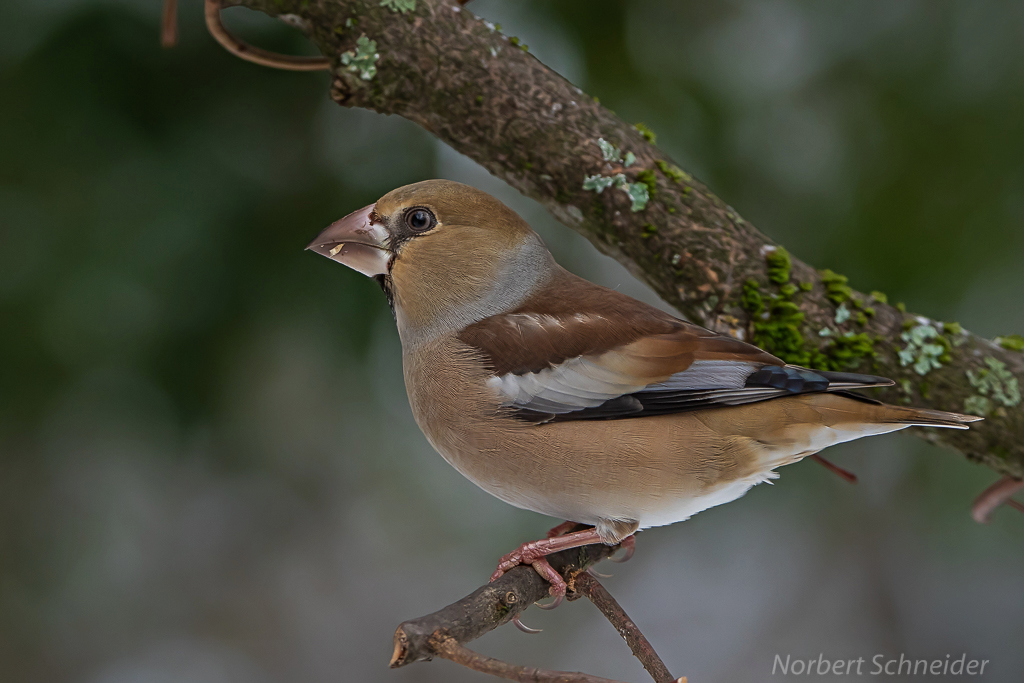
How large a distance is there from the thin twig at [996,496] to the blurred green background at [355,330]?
695 millimetres

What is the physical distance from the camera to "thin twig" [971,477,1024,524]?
189cm

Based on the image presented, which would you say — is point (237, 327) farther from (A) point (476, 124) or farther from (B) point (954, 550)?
(B) point (954, 550)

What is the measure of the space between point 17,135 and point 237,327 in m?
0.67

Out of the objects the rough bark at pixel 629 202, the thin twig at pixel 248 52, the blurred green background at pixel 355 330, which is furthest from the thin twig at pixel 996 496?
the thin twig at pixel 248 52

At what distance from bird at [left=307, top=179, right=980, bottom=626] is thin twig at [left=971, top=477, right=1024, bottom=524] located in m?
0.81

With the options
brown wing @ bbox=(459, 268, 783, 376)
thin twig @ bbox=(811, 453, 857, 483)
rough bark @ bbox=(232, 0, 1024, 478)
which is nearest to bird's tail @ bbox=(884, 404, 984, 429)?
brown wing @ bbox=(459, 268, 783, 376)

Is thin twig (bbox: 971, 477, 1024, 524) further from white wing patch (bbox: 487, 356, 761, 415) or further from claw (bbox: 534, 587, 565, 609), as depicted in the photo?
claw (bbox: 534, 587, 565, 609)

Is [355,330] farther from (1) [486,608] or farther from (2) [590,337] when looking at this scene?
(1) [486,608]

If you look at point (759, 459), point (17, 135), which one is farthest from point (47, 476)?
point (759, 459)

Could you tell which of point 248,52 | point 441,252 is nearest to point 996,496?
point 441,252

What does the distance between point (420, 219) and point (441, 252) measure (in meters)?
0.07

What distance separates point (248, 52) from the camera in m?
1.61

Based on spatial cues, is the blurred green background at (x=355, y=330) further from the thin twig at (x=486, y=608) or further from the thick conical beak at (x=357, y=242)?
the thin twig at (x=486, y=608)

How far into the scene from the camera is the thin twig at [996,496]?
74.4 inches
